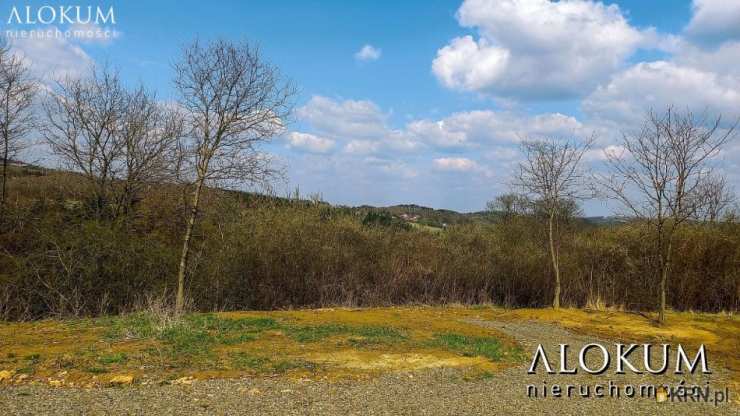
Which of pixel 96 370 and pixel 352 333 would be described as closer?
pixel 96 370

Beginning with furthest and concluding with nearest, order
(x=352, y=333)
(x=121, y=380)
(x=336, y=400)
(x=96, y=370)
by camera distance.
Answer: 1. (x=352, y=333)
2. (x=96, y=370)
3. (x=121, y=380)
4. (x=336, y=400)

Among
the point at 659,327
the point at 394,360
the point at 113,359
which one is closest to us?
the point at 113,359

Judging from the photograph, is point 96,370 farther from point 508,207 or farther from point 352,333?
point 508,207

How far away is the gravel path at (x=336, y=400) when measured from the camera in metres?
5.40

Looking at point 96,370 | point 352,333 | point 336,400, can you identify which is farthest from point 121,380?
point 352,333

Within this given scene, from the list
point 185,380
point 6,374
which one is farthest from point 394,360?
point 6,374

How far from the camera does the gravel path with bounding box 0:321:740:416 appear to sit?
540cm

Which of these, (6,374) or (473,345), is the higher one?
(473,345)

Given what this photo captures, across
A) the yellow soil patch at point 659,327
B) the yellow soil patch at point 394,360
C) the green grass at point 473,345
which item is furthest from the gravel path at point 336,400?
the yellow soil patch at point 659,327

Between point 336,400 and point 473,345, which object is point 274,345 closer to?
point 336,400

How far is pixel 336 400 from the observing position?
19.2ft

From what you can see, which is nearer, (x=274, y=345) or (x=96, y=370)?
(x=96, y=370)

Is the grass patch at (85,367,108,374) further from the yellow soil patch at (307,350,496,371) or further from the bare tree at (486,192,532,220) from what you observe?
the bare tree at (486,192,532,220)

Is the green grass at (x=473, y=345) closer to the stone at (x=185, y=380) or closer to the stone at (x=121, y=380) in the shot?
the stone at (x=185, y=380)
